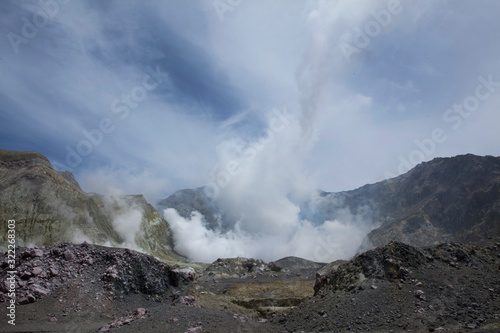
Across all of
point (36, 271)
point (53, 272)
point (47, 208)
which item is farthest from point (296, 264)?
point (36, 271)

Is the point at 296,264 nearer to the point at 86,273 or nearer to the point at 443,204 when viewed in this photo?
the point at 443,204

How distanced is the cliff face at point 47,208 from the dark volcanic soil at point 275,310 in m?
40.3

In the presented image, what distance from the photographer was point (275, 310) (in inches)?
837

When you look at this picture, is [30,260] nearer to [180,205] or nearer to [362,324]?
[362,324]

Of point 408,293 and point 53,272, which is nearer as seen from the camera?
point 408,293

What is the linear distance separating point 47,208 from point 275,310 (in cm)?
5524

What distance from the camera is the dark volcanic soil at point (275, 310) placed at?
13.1m

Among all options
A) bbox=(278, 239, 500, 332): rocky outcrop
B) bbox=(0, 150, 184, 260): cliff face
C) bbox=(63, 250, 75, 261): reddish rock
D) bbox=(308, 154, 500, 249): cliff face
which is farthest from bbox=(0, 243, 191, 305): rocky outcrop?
bbox=(308, 154, 500, 249): cliff face

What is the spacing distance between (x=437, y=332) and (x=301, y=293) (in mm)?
20290

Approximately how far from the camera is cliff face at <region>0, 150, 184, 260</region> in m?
51.4

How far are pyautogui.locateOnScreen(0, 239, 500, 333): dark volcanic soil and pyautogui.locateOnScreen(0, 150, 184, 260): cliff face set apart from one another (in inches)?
1588

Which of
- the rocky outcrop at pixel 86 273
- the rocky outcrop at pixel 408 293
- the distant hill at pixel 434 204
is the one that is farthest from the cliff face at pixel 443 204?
the rocky outcrop at pixel 86 273

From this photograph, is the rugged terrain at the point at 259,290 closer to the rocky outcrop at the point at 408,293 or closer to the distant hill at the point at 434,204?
the rocky outcrop at the point at 408,293

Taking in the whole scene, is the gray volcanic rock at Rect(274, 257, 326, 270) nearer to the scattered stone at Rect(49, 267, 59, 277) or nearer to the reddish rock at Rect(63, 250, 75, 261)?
Result: the reddish rock at Rect(63, 250, 75, 261)
